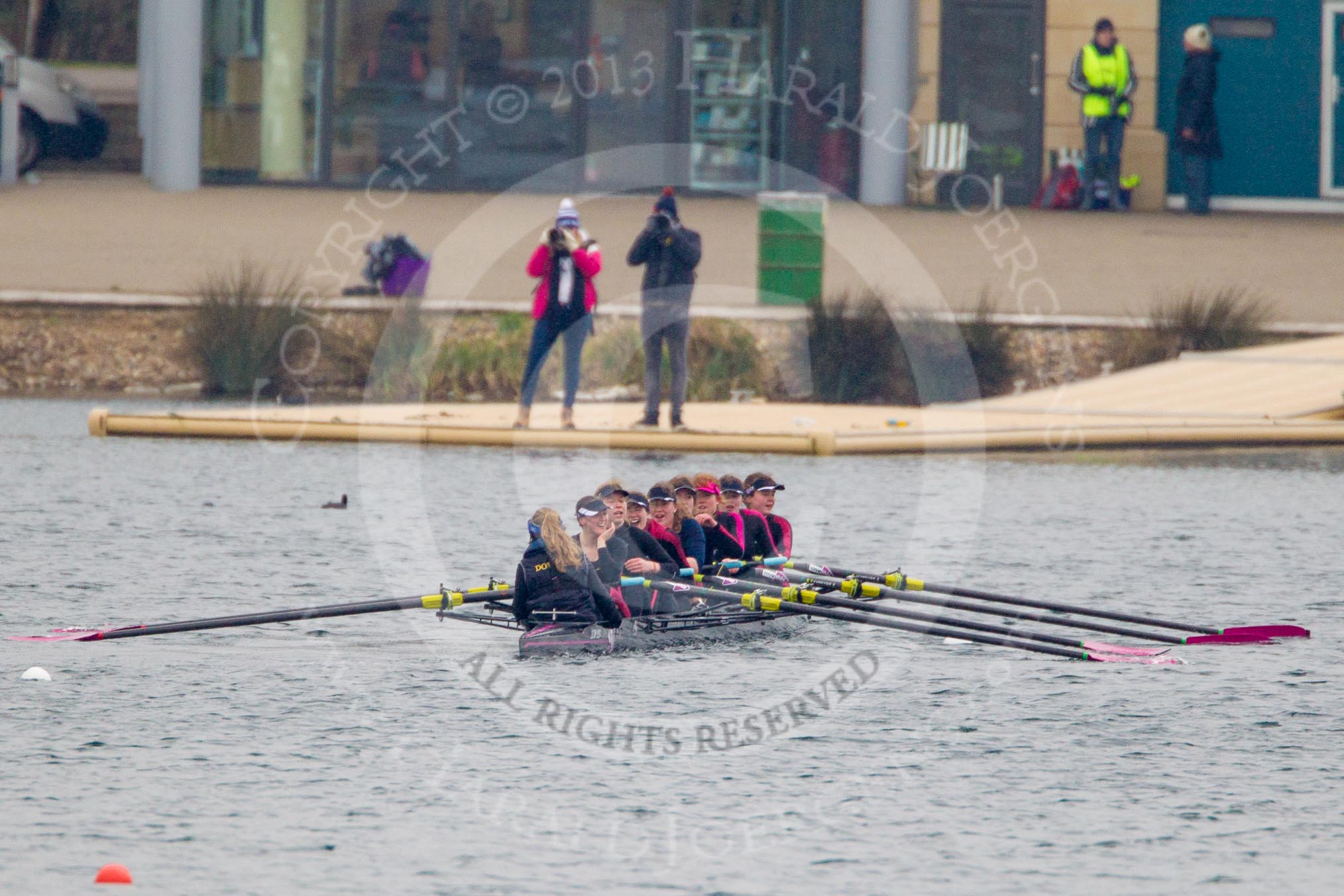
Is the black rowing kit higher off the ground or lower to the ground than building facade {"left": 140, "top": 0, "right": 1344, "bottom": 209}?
lower

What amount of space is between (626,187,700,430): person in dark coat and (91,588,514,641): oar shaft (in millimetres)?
7564

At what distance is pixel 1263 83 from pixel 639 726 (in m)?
23.5

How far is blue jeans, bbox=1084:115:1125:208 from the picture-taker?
30.6 meters

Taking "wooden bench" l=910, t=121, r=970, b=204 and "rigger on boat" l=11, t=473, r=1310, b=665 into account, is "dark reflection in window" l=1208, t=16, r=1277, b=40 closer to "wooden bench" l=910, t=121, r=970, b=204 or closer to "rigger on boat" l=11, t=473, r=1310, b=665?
"wooden bench" l=910, t=121, r=970, b=204

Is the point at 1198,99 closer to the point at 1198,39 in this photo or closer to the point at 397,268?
the point at 1198,39

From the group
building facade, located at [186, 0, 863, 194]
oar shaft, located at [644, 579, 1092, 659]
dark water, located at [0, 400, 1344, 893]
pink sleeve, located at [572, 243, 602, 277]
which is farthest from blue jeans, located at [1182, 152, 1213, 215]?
oar shaft, located at [644, 579, 1092, 659]

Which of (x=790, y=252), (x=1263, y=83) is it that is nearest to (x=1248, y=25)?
(x=1263, y=83)

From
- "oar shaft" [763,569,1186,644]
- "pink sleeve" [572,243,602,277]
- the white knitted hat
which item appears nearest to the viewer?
"oar shaft" [763,569,1186,644]

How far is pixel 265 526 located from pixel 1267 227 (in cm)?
1783

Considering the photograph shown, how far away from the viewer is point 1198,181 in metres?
31.3

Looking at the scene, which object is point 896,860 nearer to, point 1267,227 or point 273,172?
point 1267,227

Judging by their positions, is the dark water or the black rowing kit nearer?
the dark water

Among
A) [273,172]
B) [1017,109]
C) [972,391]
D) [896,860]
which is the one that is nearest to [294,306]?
[972,391]

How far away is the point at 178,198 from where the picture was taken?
31000mm
